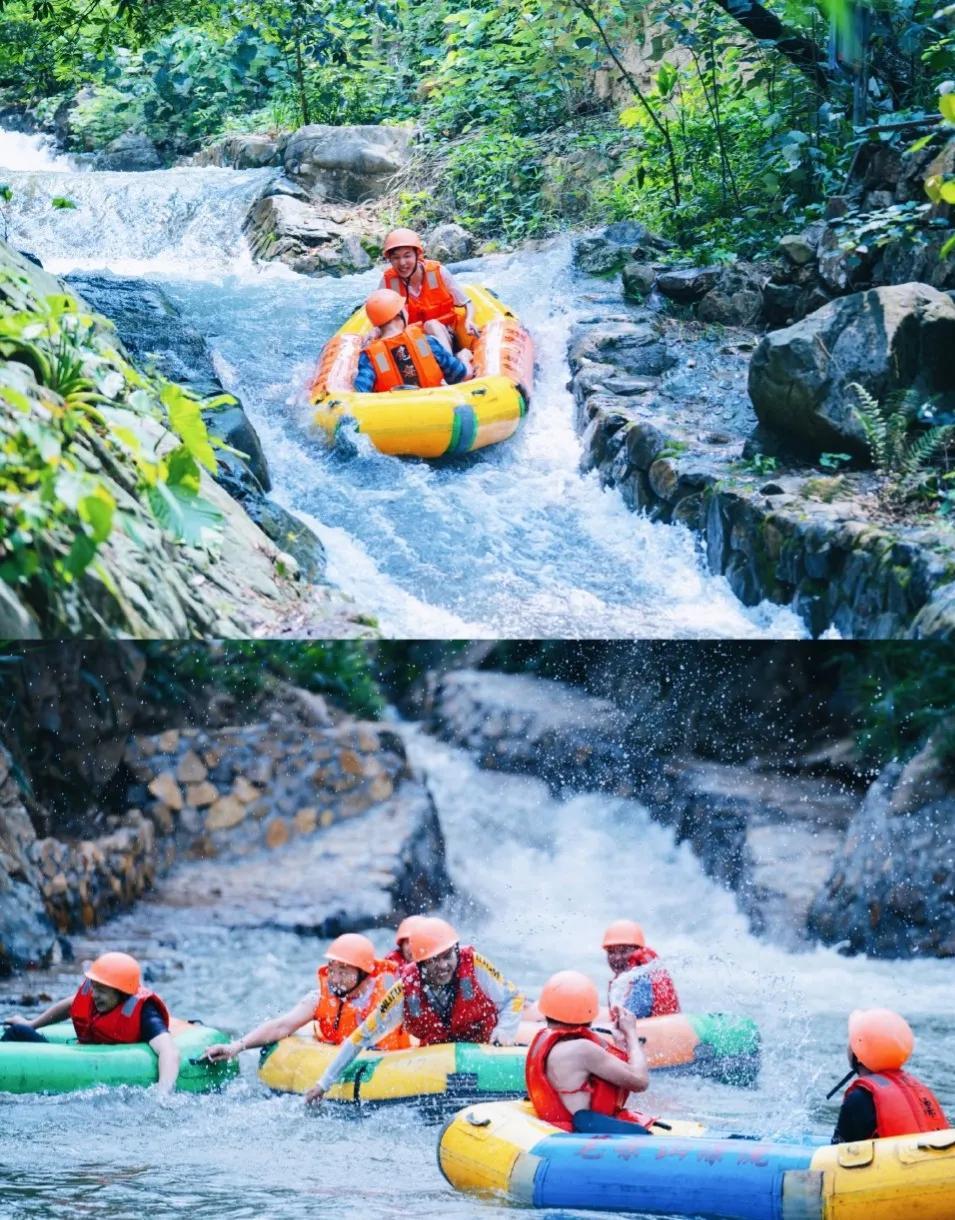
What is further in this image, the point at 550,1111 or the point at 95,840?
the point at 95,840

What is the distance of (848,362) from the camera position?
6.30m

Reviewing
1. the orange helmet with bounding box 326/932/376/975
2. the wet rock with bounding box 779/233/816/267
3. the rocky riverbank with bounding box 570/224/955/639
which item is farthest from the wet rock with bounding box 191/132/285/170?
the orange helmet with bounding box 326/932/376/975

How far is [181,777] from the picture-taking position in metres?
6.27

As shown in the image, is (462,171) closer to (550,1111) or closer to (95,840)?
(95,840)

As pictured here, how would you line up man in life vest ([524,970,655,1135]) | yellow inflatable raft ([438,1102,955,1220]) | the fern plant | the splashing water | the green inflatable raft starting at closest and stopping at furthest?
yellow inflatable raft ([438,1102,955,1220]), man in life vest ([524,970,655,1135]), the green inflatable raft, the splashing water, the fern plant

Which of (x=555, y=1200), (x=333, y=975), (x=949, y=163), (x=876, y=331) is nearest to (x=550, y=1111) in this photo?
(x=555, y=1200)

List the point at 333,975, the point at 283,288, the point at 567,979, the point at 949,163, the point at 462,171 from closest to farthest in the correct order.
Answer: the point at 567,979, the point at 333,975, the point at 949,163, the point at 462,171, the point at 283,288

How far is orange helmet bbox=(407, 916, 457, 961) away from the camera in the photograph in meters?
5.23

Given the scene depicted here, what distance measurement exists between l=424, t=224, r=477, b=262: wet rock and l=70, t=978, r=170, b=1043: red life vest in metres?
4.05

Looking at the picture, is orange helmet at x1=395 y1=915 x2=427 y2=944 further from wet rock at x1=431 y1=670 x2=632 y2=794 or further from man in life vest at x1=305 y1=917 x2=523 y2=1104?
wet rock at x1=431 y1=670 x2=632 y2=794

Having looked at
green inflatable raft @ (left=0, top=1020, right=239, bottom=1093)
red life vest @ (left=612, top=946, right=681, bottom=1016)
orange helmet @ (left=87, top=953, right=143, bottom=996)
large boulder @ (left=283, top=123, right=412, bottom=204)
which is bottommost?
red life vest @ (left=612, top=946, right=681, bottom=1016)

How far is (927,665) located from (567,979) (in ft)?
6.83

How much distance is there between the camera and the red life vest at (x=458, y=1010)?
5.36 m

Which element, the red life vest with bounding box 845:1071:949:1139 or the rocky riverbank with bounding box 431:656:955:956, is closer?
the red life vest with bounding box 845:1071:949:1139
